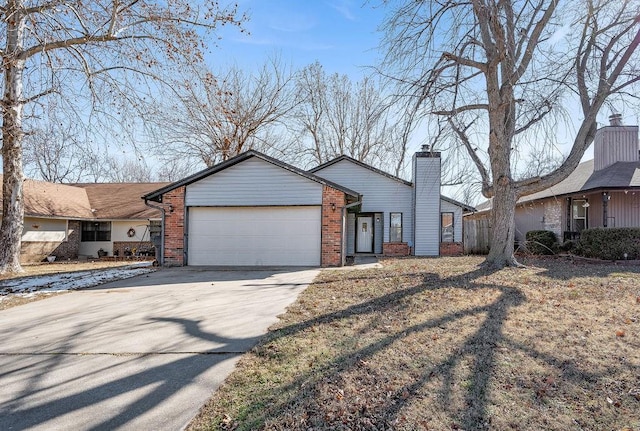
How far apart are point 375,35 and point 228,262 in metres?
8.48

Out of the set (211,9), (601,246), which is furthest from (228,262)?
(601,246)

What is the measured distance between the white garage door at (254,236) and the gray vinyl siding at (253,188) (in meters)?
0.31

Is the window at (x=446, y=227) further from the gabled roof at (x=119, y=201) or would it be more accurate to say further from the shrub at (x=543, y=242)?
the gabled roof at (x=119, y=201)

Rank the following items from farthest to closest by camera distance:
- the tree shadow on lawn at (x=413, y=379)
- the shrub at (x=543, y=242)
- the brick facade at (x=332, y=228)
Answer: the shrub at (x=543, y=242), the brick facade at (x=332, y=228), the tree shadow on lawn at (x=413, y=379)

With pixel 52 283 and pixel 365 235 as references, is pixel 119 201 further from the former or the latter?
pixel 365 235

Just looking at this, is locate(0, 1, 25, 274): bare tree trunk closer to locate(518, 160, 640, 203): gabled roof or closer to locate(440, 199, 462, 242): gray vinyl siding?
locate(440, 199, 462, 242): gray vinyl siding

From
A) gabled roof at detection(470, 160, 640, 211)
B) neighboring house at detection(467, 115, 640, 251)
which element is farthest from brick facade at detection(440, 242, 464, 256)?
gabled roof at detection(470, 160, 640, 211)

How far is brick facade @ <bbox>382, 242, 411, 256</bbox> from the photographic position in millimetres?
17484

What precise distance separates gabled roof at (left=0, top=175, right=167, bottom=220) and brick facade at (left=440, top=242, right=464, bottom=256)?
1484cm

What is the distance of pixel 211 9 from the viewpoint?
8.88 metres

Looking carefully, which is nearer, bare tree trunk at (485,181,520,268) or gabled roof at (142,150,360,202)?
bare tree trunk at (485,181,520,268)

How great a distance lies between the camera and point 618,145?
1595 cm

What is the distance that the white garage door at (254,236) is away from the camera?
12.3m

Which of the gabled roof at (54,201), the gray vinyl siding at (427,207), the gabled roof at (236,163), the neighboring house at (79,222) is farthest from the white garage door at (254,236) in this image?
the gabled roof at (54,201)
